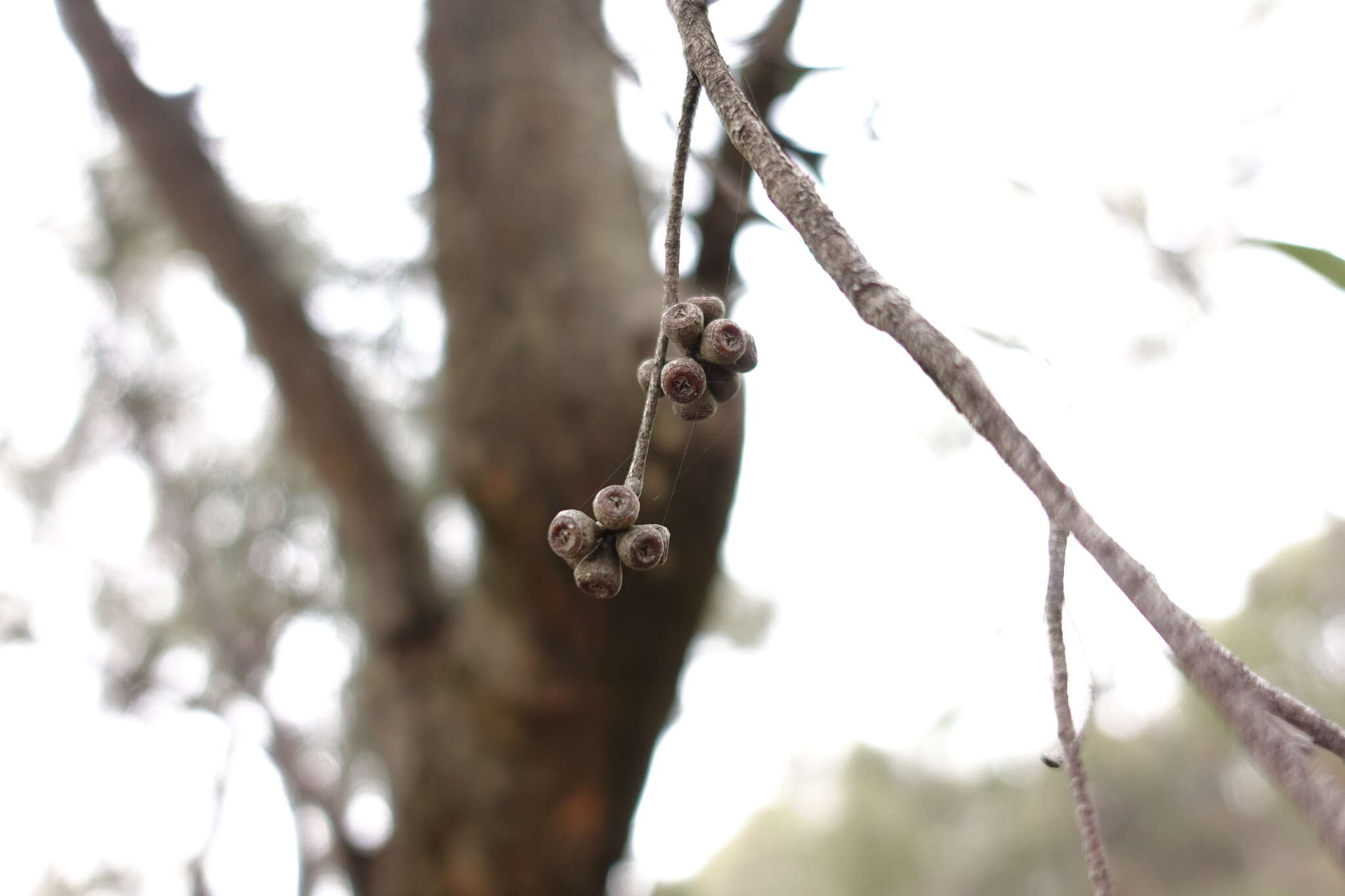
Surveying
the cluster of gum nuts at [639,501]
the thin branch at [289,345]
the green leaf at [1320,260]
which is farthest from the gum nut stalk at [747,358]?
the thin branch at [289,345]

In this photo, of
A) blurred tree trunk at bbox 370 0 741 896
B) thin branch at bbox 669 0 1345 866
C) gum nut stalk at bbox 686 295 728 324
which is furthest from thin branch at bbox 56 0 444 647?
thin branch at bbox 669 0 1345 866

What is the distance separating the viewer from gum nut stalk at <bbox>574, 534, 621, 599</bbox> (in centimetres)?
44

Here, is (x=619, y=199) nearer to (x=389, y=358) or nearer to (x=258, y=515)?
(x=389, y=358)

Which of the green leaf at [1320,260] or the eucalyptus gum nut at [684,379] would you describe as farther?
the green leaf at [1320,260]

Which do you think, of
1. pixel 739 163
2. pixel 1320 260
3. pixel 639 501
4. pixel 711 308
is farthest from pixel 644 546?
pixel 739 163

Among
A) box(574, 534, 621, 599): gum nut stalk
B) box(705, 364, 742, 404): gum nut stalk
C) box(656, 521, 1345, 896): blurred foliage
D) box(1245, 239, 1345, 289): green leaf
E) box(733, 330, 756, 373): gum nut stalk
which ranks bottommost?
box(656, 521, 1345, 896): blurred foliage

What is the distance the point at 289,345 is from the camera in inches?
85.1

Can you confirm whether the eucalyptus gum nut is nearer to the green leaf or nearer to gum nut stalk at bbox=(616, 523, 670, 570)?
gum nut stalk at bbox=(616, 523, 670, 570)

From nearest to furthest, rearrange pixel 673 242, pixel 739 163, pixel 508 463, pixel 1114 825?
pixel 673 242 → pixel 739 163 → pixel 508 463 → pixel 1114 825

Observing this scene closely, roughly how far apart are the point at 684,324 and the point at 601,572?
0.11 m

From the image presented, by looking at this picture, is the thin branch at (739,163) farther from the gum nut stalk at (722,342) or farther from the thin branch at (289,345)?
the thin branch at (289,345)

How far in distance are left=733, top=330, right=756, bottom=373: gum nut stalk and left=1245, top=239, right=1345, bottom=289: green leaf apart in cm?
45

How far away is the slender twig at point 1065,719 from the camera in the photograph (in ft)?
0.84

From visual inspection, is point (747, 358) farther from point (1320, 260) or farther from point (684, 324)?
point (1320, 260)
